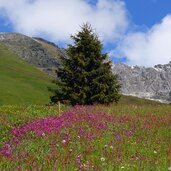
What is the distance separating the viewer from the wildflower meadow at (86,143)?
11.2 metres

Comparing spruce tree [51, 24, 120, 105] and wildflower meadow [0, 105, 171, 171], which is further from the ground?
spruce tree [51, 24, 120, 105]

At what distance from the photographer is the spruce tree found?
43094 mm

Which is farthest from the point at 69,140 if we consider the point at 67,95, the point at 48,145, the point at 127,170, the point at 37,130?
the point at 67,95

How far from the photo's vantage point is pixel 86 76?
44250mm

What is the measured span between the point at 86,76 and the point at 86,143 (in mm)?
30153

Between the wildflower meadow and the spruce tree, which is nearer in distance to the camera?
the wildflower meadow

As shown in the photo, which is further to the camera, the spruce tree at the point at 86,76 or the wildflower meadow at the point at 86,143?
the spruce tree at the point at 86,76

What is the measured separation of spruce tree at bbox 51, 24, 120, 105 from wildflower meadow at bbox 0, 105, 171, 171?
22181 millimetres

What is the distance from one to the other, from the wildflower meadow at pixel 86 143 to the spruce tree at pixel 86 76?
22181 mm

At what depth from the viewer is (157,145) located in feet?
47.7

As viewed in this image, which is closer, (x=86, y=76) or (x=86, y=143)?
(x=86, y=143)

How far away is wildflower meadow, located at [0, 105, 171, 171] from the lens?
11188mm

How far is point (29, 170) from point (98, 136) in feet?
18.1

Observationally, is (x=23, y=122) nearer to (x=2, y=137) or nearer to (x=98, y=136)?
(x=2, y=137)
